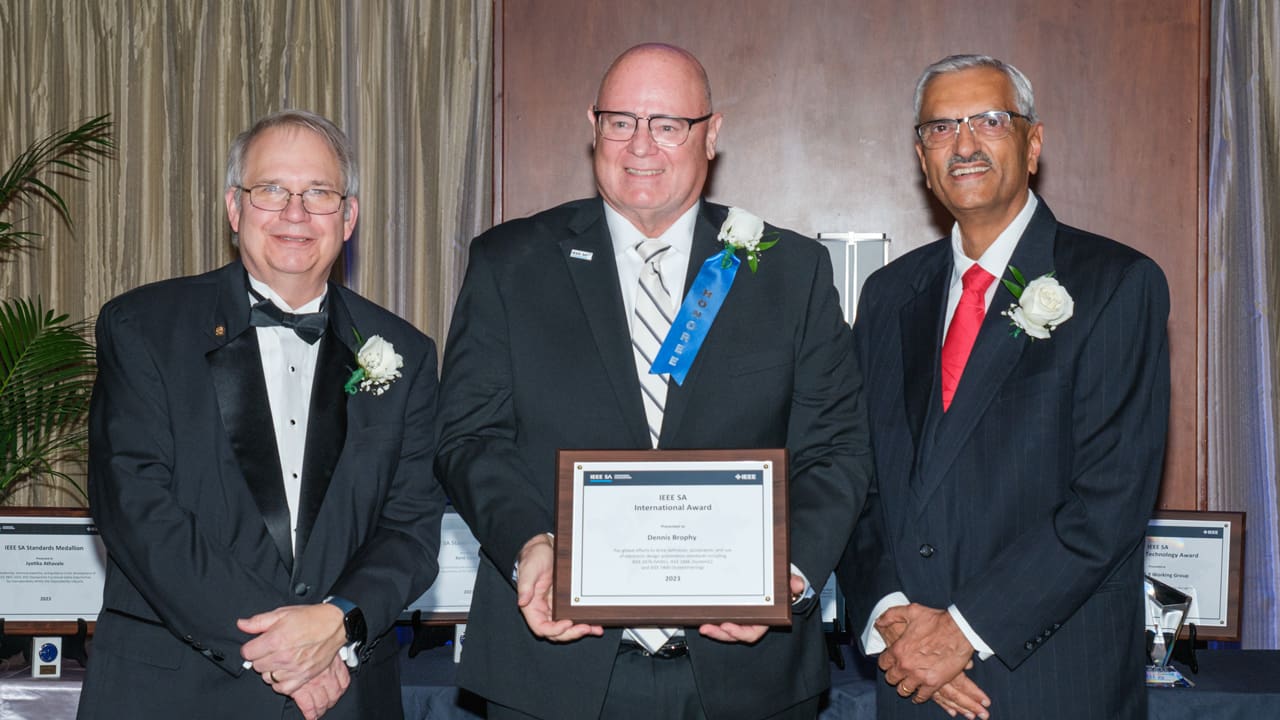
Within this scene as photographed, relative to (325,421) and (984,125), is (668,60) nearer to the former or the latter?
(984,125)

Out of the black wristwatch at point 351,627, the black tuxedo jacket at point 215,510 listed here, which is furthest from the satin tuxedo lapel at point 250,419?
the black wristwatch at point 351,627

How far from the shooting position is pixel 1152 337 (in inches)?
102

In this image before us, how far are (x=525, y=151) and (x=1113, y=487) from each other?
3266 mm

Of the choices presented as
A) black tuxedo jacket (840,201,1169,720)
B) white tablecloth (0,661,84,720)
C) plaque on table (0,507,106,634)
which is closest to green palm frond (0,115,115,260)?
plaque on table (0,507,106,634)

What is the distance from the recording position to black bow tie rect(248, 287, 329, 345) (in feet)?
8.41

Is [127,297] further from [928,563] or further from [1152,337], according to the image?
[1152,337]

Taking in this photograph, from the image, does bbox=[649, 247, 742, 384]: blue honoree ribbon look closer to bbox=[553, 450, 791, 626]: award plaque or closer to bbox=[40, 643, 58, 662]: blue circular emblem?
bbox=[553, 450, 791, 626]: award plaque

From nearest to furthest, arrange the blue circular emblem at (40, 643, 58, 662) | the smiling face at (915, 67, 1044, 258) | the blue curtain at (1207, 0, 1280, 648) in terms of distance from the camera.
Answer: the smiling face at (915, 67, 1044, 258), the blue circular emblem at (40, 643, 58, 662), the blue curtain at (1207, 0, 1280, 648)

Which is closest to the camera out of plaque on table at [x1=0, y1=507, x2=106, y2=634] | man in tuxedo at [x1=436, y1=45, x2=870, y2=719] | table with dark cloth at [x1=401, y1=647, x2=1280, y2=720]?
man in tuxedo at [x1=436, y1=45, x2=870, y2=719]

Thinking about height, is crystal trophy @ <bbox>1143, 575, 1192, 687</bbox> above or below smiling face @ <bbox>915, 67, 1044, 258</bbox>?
below

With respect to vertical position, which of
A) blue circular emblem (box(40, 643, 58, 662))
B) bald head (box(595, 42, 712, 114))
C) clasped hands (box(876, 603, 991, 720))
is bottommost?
blue circular emblem (box(40, 643, 58, 662))

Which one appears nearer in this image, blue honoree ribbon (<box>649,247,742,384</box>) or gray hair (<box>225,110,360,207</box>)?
blue honoree ribbon (<box>649,247,742,384</box>)

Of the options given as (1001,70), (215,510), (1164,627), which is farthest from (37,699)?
(1164,627)

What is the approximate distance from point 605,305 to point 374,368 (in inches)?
23.4
